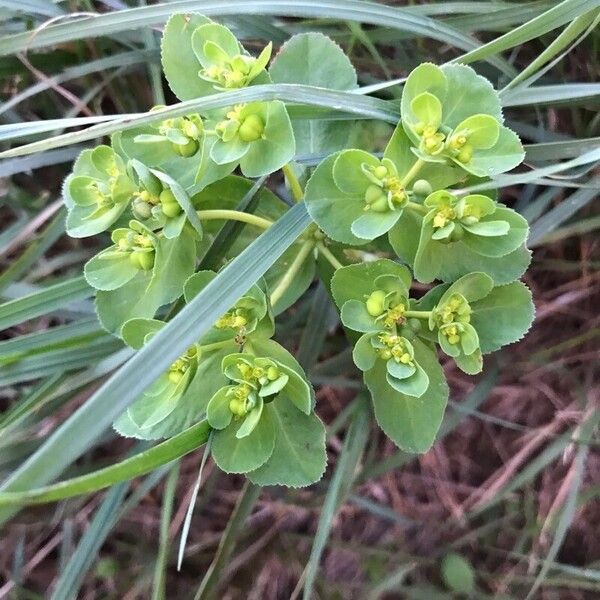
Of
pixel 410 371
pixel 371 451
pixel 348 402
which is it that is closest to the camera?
pixel 410 371

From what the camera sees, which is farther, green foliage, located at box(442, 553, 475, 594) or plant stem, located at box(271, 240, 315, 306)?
green foliage, located at box(442, 553, 475, 594)

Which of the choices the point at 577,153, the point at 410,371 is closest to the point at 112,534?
the point at 410,371

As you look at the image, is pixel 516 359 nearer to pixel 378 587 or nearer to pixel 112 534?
pixel 378 587

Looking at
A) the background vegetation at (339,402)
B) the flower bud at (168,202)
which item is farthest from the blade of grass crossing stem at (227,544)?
the flower bud at (168,202)

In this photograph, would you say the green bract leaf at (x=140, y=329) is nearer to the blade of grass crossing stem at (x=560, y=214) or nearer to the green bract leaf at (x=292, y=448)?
the green bract leaf at (x=292, y=448)

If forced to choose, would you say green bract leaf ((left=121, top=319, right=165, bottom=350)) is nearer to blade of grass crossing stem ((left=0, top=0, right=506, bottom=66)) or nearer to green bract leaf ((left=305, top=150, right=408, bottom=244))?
green bract leaf ((left=305, top=150, right=408, bottom=244))

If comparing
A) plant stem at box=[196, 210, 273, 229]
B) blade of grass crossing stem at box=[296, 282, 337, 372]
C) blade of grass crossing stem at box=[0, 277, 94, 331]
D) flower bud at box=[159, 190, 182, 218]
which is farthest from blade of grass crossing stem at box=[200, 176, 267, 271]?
blade of grass crossing stem at box=[296, 282, 337, 372]

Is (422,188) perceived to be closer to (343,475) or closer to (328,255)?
(328,255)
